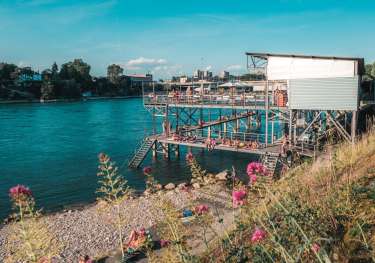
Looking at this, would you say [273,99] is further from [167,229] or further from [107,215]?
[167,229]

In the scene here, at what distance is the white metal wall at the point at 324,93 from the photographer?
21.5 meters

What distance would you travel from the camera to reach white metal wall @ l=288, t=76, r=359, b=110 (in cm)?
2145

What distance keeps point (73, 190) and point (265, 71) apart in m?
16.7

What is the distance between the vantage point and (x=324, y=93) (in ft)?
72.3

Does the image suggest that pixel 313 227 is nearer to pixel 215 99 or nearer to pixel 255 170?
pixel 255 170

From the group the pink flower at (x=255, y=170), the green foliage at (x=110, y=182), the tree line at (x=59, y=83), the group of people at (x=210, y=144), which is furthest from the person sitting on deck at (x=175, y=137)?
the tree line at (x=59, y=83)

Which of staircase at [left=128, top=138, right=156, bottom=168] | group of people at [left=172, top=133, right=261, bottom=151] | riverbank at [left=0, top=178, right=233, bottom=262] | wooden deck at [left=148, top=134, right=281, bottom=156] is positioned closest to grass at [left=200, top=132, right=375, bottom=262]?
riverbank at [left=0, top=178, right=233, bottom=262]

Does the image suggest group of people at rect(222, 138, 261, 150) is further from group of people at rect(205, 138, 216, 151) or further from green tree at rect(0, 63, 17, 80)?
green tree at rect(0, 63, 17, 80)

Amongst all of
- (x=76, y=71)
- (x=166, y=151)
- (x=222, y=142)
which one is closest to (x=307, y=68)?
(x=222, y=142)

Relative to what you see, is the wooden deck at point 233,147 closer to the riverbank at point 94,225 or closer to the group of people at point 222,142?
the group of people at point 222,142

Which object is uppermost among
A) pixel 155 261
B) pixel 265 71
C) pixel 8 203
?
pixel 265 71

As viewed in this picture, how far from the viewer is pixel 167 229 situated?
5715mm

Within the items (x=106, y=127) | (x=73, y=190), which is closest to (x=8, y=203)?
(x=73, y=190)

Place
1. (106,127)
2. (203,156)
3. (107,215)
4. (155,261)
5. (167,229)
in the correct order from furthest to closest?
(106,127) → (203,156) → (107,215) → (167,229) → (155,261)
